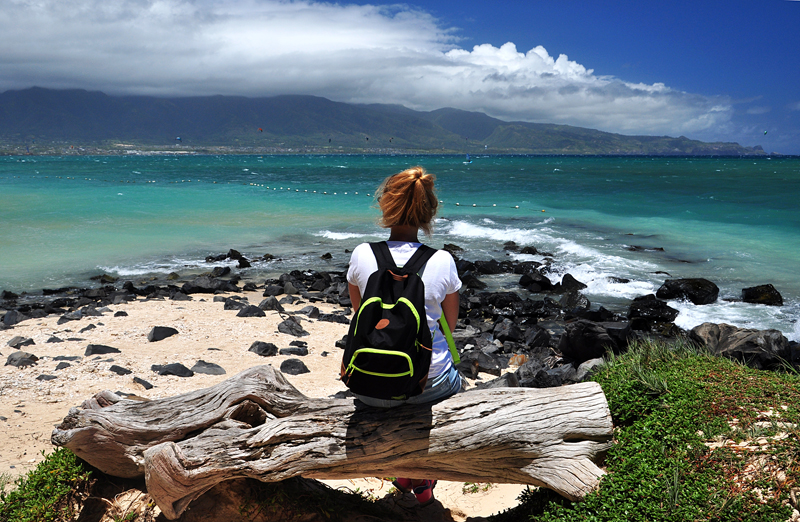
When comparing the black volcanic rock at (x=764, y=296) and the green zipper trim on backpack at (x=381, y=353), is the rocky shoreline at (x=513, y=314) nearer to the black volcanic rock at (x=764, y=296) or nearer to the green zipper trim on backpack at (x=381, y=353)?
the black volcanic rock at (x=764, y=296)

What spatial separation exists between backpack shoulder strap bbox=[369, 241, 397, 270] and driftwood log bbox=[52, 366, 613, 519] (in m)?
1.13

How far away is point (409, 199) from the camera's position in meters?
3.53

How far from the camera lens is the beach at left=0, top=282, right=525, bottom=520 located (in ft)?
17.5

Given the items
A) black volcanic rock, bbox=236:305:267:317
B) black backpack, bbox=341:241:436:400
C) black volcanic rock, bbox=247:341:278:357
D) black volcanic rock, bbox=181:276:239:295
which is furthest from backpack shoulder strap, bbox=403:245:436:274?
black volcanic rock, bbox=181:276:239:295

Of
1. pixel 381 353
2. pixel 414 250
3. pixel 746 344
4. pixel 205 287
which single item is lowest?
pixel 205 287

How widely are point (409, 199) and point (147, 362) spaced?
6.55 meters

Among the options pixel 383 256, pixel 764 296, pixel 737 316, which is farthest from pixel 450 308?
pixel 764 296

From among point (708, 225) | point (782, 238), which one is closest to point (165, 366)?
point (782, 238)

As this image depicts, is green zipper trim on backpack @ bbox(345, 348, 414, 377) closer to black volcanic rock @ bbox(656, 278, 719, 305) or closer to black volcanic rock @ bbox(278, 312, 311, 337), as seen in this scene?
black volcanic rock @ bbox(278, 312, 311, 337)

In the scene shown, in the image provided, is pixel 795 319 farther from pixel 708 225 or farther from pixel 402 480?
pixel 708 225

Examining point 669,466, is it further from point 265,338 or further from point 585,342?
point 265,338

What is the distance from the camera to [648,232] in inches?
1037

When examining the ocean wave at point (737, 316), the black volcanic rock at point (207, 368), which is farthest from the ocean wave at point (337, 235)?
the black volcanic rock at point (207, 368)

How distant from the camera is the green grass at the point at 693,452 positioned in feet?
11.3
